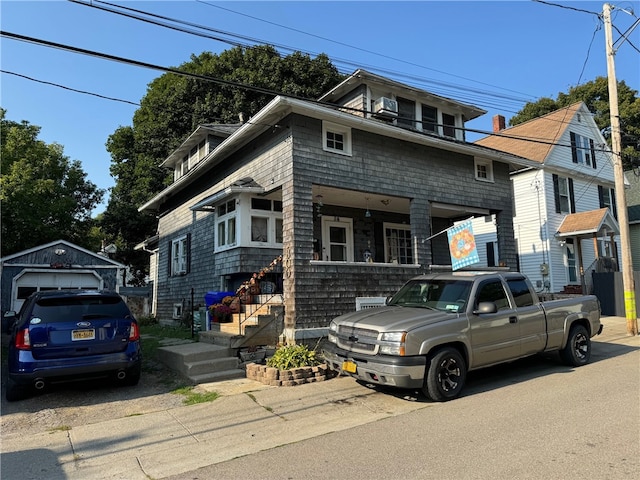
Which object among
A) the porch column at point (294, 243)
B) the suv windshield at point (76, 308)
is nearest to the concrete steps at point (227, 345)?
the porch column at point (294, 243)

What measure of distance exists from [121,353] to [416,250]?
344 inches

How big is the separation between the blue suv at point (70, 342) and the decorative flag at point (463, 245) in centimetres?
772

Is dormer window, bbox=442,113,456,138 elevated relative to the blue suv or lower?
elevated

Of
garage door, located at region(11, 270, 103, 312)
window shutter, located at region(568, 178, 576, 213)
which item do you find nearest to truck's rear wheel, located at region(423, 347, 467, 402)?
garage door, located at region(11, 270, 103, 312)

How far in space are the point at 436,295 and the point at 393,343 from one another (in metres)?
1.76

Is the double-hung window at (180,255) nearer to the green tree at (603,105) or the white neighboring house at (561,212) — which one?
the white neighboring house at (561,212)

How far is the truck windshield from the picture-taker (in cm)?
725

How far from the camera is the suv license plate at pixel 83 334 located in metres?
6.53

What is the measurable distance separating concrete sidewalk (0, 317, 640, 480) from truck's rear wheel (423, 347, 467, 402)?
0.25m

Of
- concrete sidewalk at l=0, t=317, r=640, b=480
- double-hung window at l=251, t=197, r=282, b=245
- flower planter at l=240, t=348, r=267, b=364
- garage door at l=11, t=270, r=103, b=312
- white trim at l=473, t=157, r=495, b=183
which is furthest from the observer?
garage door at l=11, t=270, r=103, b=312

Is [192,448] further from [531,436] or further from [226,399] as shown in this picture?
[531,436]

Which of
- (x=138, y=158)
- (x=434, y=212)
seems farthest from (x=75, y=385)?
(x=138, y=158)

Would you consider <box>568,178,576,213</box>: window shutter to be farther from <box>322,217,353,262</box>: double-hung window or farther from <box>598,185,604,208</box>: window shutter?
<box>322,217,353,262</box>: double-hung window

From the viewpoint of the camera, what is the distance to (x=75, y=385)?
25.2 ft
